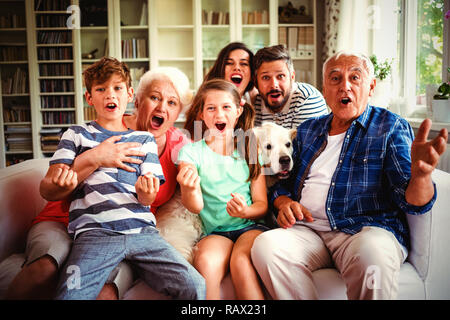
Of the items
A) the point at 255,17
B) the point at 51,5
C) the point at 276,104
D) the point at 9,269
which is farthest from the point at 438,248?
the point at 51,5

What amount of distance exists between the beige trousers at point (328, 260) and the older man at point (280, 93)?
2.08 ft

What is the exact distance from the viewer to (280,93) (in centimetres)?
161

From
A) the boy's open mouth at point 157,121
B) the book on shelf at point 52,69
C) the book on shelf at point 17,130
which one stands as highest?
the book on shelf at point 52,69

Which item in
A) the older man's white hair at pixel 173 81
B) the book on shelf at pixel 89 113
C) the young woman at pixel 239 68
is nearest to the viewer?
the older man's white hair at pixel 173 81

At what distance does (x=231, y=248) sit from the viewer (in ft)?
3.67

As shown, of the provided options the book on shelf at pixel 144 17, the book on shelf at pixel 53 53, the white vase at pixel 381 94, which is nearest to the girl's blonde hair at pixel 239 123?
the white vase at pixel 381 94

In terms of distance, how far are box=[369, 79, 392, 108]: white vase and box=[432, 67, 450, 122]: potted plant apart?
0.65 meters

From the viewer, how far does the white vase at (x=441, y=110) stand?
1720mm

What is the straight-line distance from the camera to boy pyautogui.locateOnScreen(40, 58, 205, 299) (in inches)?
36.4

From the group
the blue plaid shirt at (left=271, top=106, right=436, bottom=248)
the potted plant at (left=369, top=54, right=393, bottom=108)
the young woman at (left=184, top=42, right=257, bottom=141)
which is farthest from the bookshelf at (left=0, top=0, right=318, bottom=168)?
the blue plaid shirt at (left=271, top=106, right=436, bottom=248)

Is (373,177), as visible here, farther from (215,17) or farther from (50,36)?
(50,36)

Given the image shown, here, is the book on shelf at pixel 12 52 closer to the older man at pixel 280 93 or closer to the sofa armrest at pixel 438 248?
the older man at pixel 280 93

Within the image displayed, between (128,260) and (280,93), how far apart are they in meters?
0.99

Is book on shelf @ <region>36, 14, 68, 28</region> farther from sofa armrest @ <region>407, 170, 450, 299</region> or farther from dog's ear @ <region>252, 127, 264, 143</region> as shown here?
sofa armrest @ <region>407, 170, 450, 299</region>
